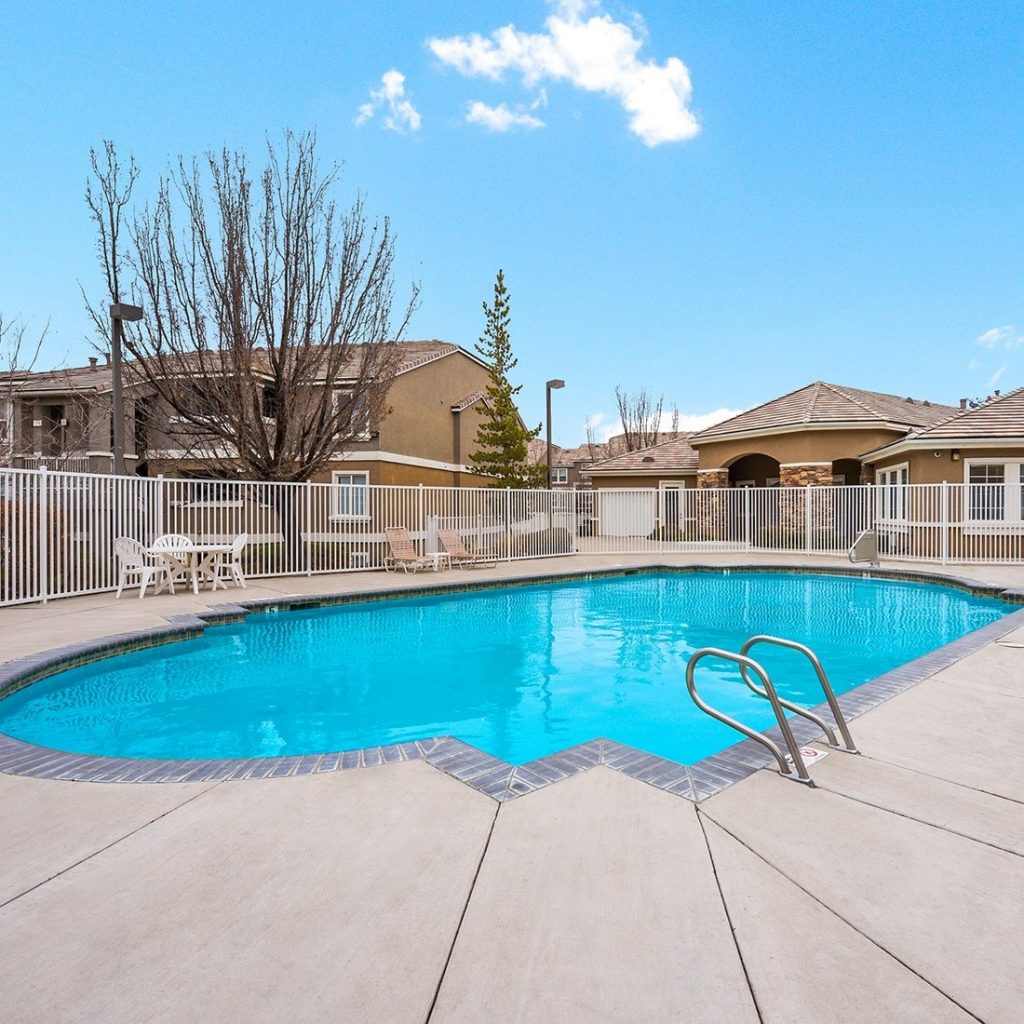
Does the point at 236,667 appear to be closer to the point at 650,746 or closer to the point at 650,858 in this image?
the point at 650,746

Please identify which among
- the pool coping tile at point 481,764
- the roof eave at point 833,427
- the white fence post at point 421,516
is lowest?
the pool coping tile at point 481,764

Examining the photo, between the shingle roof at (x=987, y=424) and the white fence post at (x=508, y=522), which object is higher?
the shingle roof at (x=987, y=424)

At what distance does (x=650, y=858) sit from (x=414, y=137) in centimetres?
1895

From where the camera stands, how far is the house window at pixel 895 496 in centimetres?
1806

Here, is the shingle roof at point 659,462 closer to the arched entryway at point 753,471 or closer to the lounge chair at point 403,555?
the arched entryway at point 753,471

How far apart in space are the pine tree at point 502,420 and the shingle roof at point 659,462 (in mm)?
4645

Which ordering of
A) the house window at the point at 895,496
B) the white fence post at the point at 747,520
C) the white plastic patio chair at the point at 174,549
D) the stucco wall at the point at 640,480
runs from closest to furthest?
the white plastic patio chair at the point at 174,549 < the house window at the point at 895,496 < the white fence post at the point at 747,520 < the stucco wall at the point at 640,480

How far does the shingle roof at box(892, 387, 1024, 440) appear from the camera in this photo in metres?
16.9

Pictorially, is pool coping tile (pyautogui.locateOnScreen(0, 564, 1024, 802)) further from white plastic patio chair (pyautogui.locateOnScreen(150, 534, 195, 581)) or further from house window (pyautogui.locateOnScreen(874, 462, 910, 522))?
house window (pyautogui.locateOnScreen(874, 462, 910, 522))

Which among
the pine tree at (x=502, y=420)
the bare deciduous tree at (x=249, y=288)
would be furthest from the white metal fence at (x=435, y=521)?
the pine tree at (x=502, y=420)

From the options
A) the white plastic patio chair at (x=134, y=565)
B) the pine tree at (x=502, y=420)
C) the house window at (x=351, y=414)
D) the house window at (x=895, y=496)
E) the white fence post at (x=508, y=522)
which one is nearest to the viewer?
the white plastic patio chair at (x=134, y=565)

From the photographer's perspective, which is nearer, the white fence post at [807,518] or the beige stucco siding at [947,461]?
the beige stucco siding at [947,461]

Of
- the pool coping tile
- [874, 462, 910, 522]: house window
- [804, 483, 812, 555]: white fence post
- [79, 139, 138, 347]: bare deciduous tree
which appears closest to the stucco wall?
[804, 483, 812, 555]: white fence post

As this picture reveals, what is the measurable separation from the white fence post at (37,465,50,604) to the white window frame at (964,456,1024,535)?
65.4 feet
